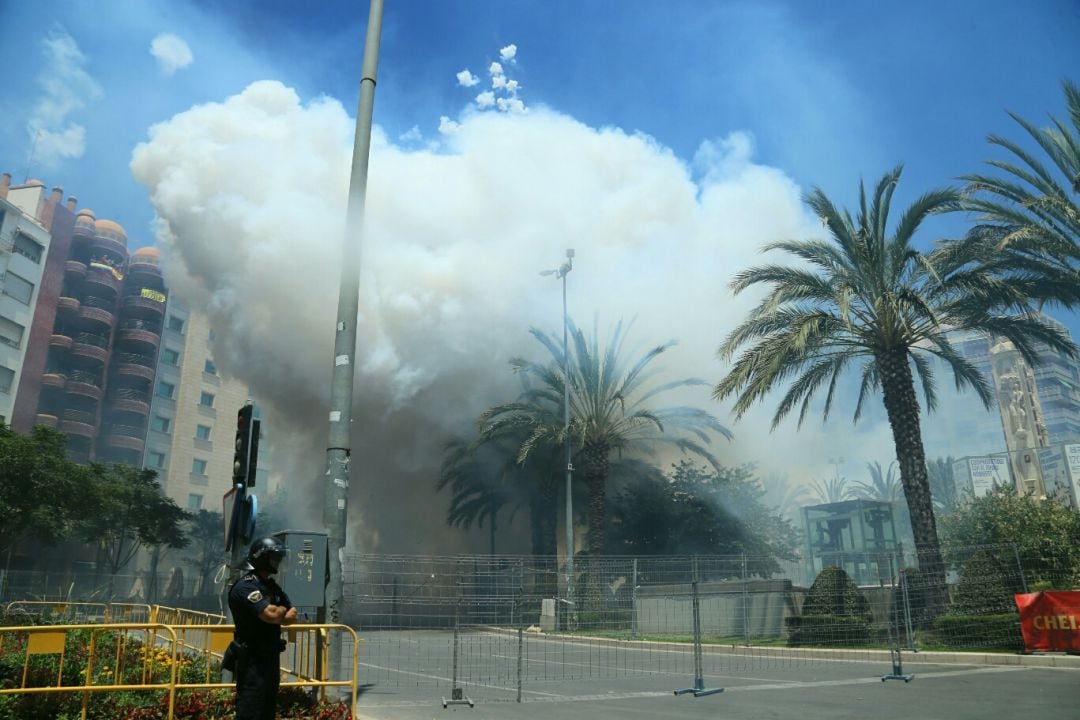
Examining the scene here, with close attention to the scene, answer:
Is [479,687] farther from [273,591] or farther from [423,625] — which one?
[273,591]

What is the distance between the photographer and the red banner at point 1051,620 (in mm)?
10797

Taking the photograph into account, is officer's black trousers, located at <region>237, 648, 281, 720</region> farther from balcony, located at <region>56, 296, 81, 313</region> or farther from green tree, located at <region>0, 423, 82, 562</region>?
balcony, located at <region>56, 296, 81, 313</region>

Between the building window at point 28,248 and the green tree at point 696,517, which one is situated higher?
the building window at point 28,248

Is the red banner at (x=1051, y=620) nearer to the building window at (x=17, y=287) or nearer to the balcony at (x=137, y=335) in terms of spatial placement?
the building window at (x=17, y=287)

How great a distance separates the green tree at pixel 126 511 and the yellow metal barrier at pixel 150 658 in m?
27.0

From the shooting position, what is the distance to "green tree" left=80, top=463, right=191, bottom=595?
33.4 m

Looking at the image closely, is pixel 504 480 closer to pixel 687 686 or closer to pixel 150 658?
pixel 687 686

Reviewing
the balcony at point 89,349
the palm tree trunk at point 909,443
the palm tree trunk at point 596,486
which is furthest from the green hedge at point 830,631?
the balcony at point 89,349

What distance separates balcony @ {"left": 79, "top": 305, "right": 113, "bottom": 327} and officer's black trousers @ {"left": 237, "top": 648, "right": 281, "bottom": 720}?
59099 millimetres

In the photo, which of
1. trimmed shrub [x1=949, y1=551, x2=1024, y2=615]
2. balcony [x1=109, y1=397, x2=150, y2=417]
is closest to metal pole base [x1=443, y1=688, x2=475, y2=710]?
trimmed shrub [x1=949, y1=551, x2=1024, y2=615]

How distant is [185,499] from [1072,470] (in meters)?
57.0

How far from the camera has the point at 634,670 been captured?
1115cm

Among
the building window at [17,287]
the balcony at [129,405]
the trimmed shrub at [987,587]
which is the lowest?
the trimmed shrub at [987,587]

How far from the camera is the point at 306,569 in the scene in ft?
20.7
